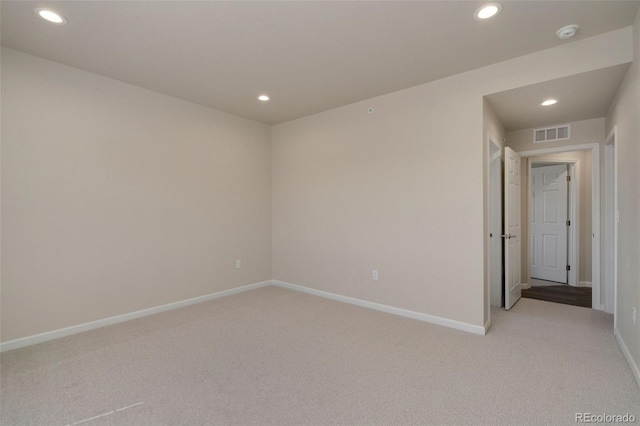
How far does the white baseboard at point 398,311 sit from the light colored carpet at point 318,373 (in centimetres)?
11

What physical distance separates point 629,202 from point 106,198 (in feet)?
16.2

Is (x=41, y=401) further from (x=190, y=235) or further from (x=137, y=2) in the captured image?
(x=137, y=2)

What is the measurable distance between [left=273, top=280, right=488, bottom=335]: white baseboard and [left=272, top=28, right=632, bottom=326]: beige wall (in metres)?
0.06

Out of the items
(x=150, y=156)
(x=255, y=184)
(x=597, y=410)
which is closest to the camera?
(x=597, y=410)

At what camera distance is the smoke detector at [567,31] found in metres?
2.46

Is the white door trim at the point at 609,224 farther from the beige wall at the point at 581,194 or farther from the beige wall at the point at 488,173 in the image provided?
the beige wall at the point at 488,173

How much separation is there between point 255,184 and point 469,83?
3284 mm

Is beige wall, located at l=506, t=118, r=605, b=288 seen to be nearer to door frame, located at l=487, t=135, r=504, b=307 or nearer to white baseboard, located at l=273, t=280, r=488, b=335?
door frame, located at l=487, t=135, r=504, b=307

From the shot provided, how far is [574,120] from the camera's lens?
4.10 m

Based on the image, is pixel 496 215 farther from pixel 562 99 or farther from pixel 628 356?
pixel 628 356

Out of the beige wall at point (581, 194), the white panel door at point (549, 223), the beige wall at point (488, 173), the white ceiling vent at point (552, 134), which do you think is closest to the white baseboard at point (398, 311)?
the beige wall at point (488, 173)

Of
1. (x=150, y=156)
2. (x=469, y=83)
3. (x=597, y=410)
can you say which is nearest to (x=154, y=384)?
(x=150, y=156)

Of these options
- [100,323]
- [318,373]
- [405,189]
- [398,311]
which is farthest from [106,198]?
[398,311]

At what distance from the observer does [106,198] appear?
3.44 metres
